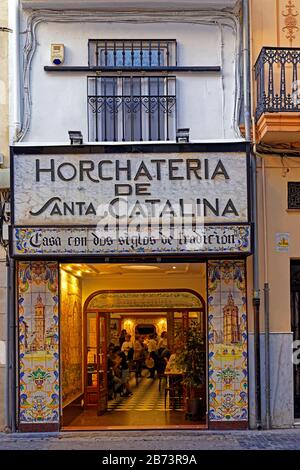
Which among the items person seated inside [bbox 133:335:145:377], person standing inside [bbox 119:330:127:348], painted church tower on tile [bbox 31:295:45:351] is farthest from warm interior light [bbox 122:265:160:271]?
person seated inside [bbox 133:335:145:377]

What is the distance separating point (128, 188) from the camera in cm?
1278

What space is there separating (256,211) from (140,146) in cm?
225

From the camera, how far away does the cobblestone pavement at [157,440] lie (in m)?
11.9

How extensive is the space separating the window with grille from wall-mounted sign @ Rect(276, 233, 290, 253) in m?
2.47

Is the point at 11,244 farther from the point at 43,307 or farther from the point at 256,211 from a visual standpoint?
the point at 256,211

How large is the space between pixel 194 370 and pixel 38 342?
115 inches

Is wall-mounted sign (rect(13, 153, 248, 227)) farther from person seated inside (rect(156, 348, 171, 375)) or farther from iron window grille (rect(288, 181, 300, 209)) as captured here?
person seated inside (rect(156, 348, 171, 375))

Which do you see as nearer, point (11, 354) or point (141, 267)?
point (11, 354)

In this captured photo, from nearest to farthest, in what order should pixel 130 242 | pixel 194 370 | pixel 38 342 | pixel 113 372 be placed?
pixel 130 242 → pixel 38 342 → pixel 194 370 → pixel 113 372

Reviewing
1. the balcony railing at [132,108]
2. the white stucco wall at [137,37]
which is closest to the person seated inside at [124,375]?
the balcony railing at [132,108]

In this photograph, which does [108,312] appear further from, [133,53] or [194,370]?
[133,53]

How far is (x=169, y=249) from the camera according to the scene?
12.6 metres

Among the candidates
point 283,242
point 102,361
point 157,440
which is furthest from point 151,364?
point 283,242

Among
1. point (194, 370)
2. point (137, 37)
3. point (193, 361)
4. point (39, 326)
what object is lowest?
point (194, 370)
